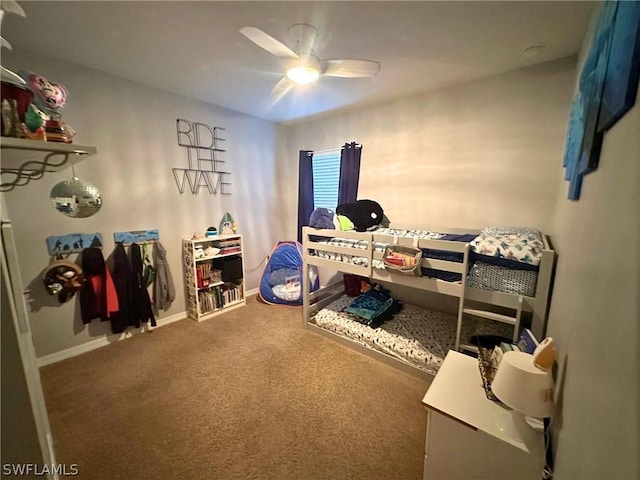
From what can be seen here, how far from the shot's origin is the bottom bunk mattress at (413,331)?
209 centimetres

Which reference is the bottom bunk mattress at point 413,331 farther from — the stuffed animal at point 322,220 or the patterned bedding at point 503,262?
the stuffed animal at point 322,220

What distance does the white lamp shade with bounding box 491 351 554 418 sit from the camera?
0.91 metres

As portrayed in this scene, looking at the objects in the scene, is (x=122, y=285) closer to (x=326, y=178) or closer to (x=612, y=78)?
(x=326, y=178)

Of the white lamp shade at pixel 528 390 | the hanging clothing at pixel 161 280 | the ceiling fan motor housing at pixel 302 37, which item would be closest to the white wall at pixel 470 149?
the ceiling fan motor housing at pixel 302 37

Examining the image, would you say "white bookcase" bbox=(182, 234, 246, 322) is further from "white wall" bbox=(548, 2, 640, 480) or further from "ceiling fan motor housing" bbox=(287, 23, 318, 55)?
"white wall" bbox=(548, 2, 640, 480)

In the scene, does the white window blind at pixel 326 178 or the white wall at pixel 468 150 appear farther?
the white window blind at pixel 326 178

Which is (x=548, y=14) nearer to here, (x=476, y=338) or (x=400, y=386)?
(x=476, y=338)

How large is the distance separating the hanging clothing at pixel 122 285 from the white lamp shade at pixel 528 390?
2994 mm

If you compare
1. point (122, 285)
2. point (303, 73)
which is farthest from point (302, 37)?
point (122, 285)

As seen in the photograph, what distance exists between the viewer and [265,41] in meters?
1.41

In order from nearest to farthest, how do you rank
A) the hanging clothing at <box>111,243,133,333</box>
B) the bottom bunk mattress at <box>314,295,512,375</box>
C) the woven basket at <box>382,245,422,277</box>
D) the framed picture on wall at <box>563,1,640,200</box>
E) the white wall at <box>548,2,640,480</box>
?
the white wall at <box>548,2,640,480</box> → the framed picture on wall at <box>563,1,640,200</box> → the woven basket at <box>382,245,422,277</box> → the bottom bunk mattress at <box>314,295,512,375</box> → the hanging clothing at <box>111,243,133,333</box>

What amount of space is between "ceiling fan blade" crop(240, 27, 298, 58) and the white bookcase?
210 centimetres

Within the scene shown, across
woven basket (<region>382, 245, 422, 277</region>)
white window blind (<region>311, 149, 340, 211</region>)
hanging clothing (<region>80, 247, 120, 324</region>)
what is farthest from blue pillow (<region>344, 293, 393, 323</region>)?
hanging clothing (<region>80, 247, 120, 324</region>)

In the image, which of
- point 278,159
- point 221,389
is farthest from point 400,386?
point 278,159
